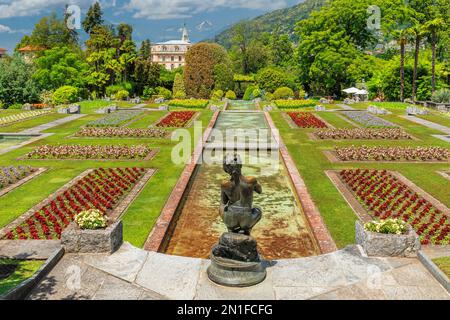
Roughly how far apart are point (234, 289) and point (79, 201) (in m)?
8.28

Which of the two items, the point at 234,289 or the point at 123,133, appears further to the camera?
the point at 123,133

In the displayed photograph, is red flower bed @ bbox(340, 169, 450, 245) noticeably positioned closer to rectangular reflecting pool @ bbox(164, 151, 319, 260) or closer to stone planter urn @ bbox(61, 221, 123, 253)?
rectangular reflecting pool @ bbox(164, 151, 319, 260)

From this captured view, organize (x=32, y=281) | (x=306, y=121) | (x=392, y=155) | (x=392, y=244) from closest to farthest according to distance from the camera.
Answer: (x=32, y=281) < (x=392, y=244) < (x=392, y=155) < (x=306, y=121)

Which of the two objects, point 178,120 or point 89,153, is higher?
point 178,120

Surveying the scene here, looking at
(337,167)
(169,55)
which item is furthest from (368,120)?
(169,55)

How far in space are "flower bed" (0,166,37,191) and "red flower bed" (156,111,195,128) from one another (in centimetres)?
1505

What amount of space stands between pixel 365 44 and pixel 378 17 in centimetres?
490

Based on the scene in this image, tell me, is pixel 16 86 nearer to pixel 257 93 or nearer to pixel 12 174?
pixel 257 93

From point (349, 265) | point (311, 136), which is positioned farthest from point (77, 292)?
point (311, 136)

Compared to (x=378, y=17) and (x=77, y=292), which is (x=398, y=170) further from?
(x=378, y=17)

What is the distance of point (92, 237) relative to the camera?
10.0 m

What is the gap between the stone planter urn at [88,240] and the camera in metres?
10.0

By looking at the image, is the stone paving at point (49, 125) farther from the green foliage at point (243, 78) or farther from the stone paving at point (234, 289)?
the green foliage at point (243, 78)

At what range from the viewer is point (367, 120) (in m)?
35.5
